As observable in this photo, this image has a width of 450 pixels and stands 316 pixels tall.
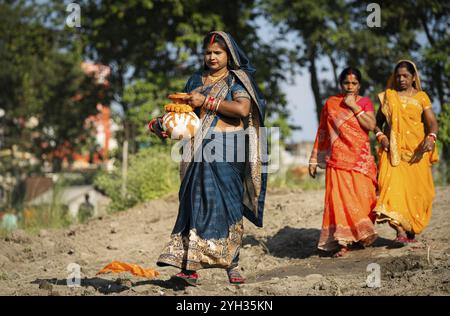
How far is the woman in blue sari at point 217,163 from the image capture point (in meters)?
5.80

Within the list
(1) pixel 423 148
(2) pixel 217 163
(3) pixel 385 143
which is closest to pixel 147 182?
(3) pixel 385 143

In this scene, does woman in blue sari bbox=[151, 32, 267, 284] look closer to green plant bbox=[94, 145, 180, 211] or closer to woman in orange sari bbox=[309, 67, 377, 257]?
woman in orange sari bbox=[309, 67, 377, 257]

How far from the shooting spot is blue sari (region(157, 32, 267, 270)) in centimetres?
579

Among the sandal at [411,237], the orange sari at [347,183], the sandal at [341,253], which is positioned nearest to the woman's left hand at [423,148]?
the orange sari at [347,183]

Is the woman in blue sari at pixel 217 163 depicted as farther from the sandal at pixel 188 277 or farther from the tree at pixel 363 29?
the tree at pixel 363 29

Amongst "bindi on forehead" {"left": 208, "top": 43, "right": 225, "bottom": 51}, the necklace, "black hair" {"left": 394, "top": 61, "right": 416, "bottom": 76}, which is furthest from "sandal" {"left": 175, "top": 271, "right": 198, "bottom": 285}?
"black hair" {"left": 394, "top": 61, "right": 416, "bottom": 76}

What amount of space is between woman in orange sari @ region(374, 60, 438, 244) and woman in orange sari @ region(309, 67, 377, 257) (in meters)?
0.18

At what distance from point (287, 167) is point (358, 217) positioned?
333 inches

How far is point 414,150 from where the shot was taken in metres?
8.12

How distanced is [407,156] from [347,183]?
0.76 m

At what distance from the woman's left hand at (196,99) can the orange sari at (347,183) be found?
2.70 meters

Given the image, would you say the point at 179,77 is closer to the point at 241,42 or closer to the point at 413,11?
the point at 241,42
